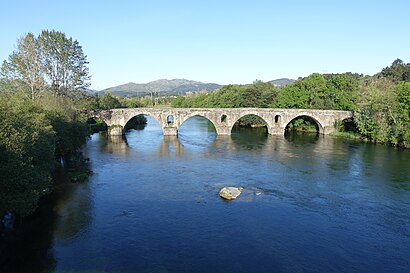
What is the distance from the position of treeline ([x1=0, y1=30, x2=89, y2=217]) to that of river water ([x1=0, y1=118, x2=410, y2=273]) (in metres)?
2.76

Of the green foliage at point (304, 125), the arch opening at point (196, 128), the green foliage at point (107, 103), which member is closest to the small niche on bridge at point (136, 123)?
the green foliage at point (107, 103)

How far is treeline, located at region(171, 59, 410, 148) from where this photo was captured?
4847 centimetres

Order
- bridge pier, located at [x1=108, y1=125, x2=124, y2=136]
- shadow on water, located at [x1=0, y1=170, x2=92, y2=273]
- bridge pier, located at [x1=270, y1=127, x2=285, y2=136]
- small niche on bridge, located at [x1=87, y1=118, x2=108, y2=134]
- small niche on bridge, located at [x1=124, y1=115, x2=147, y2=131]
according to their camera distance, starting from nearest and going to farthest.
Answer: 1. shadow on water, located at [x1=0, y1=170, x2=92, y2=273]
2. bridge pier, located at [x1=108, y1=125, x2=124, y2=136]
3. bridge pier, located at [x1=270, y1=127, x2=285, y2=136]
4. small niche on bridge, located at [x1=87, y1=118, x2=108, y2=134]
5. small niche on bridge, located at [x1=124, y1=115, x2=147, y2=131]

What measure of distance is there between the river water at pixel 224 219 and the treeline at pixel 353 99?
11.0 meters

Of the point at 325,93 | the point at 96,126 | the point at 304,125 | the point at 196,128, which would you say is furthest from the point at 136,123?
the point at 325,93

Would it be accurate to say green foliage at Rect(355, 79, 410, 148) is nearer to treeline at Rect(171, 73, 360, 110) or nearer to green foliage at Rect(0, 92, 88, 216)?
treeline at Rect(171, 73, 360, 110)

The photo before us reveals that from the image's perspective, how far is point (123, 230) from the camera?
21.0 metres

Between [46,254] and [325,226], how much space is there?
15755 mm

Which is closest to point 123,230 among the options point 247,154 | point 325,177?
point 325,177

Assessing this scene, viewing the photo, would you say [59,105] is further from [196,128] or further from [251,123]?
[251,123]

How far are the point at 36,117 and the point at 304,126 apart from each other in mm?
52200

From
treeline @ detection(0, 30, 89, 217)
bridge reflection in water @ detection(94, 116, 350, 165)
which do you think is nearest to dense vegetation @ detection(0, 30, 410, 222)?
treeline @ detection(0, 30, 89, 217)

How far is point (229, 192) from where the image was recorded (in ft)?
88.2

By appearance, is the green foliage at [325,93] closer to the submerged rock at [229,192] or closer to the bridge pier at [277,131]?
the bridge pier at [277,131]
